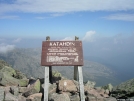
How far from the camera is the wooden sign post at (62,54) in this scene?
15.3m

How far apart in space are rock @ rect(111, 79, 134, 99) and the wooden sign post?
3.84m

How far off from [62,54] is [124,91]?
6.29m

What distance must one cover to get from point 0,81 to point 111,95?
10561 millimetres

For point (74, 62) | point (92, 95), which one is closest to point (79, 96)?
point (92, 95)

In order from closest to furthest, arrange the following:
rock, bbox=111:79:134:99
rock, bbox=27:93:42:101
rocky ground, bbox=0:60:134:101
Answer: rocky ground, bbox=0:60:134:101 < rock, bbox=27:93:42:101 < rock, bbox=111:79:134:99

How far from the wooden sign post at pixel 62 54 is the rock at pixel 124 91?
384 centimetres

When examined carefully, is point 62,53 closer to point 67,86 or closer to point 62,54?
point 62,54

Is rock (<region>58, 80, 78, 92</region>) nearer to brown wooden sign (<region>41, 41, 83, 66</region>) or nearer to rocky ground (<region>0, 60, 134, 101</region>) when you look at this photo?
rocky ground (<region>0, 60, 134, 101</region>)

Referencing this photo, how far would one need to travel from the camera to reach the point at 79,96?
49.5 ft

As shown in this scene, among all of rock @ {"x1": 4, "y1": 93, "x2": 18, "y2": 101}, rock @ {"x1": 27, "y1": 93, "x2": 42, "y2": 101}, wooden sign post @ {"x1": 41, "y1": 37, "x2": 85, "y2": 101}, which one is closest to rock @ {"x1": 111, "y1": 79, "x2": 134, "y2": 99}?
wooden sign post @ {"x1": 41, "y1": 37, "x2": 85, "y2": 101}

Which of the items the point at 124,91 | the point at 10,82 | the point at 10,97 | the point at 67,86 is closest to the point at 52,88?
the point at 67,86

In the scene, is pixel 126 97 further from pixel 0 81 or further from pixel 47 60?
pixel 0 81

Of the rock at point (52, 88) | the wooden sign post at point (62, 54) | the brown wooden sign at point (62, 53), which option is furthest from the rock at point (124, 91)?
the rock at point (52, 88)

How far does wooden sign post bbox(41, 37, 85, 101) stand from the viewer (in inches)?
604
